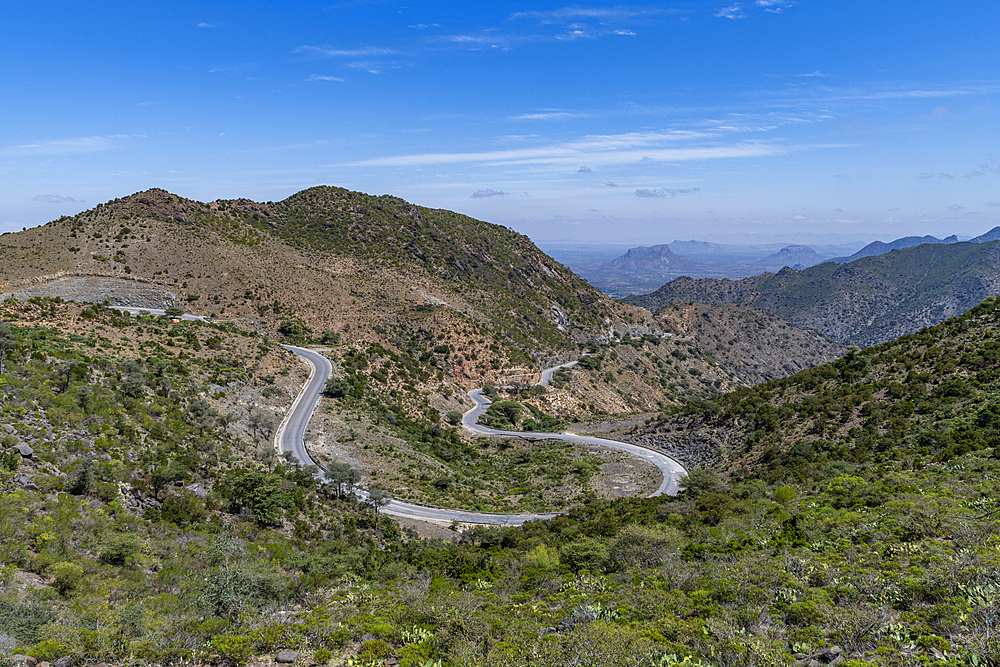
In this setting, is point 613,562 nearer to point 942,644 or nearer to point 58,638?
point 942,644

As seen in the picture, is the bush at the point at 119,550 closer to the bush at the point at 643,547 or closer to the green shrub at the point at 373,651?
the green shrub at the point at 373,651

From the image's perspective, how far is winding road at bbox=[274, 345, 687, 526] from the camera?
30781 mm

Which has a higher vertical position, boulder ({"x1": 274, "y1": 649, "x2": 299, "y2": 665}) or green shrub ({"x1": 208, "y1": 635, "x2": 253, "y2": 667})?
green shrub ({"x1": 208, "y1": 635, "x2": 253, "y2": 667})

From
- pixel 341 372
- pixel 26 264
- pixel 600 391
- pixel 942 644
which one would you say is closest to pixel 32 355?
pixel 341 372

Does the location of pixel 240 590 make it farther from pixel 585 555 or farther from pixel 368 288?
pixel 368 288

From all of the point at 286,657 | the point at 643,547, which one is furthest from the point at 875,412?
the point at 286,657

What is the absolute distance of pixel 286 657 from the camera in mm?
9562

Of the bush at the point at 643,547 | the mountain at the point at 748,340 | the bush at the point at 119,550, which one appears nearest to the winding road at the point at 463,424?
the bush at the point at 643,547

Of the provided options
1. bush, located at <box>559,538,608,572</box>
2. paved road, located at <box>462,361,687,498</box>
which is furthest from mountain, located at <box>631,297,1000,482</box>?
bush, located at <box>559,538,608,572</box>

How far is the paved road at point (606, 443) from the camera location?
38688 millimetres

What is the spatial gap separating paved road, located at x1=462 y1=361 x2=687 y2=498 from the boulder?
30046 mm

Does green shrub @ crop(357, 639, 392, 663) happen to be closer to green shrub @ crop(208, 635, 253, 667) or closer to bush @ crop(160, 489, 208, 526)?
green shrub @ crop(208, 635, 253, 667)

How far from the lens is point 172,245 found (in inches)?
2776

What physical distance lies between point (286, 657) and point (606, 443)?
45.4 m
